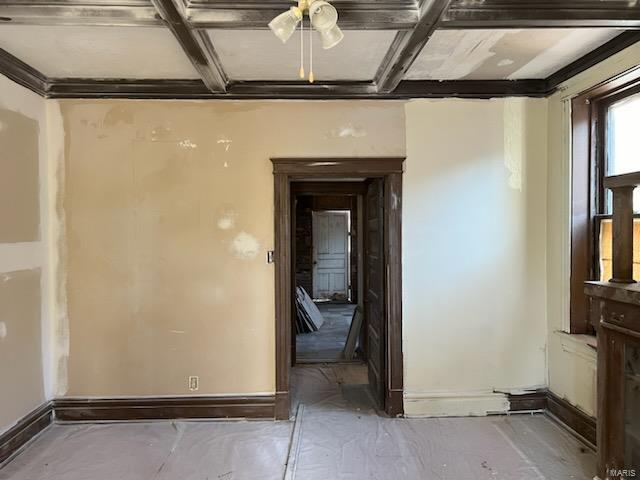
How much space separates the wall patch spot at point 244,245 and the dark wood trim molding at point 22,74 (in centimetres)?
175

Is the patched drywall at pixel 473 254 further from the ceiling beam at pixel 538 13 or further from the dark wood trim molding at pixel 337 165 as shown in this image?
the ceiling beam at pixel 538 13

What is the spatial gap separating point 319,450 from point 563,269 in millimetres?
2147

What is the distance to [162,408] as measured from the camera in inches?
131

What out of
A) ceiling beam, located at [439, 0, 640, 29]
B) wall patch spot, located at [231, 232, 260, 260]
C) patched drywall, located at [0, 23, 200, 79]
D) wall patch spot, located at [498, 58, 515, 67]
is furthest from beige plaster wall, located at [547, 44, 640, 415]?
patched drywall, located at [0, 23, 200, 79]

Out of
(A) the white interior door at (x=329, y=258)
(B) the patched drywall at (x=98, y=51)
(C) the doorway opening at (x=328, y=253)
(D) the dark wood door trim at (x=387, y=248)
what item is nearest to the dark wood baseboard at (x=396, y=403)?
(D) the dark wood door trim at (x=387, y=248)

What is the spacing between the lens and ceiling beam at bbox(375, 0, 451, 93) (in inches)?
82.9

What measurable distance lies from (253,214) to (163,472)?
179cm

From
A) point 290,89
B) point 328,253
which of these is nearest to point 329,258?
point 328,253

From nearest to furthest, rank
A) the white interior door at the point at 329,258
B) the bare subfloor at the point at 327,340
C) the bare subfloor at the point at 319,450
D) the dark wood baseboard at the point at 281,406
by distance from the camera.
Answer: the bare subfloor at the point at 319,450 → the dark wood baseboard at the point at 281,406 → the bare subfloor at the point at 327,340 → the white interior door at the point at 329,258

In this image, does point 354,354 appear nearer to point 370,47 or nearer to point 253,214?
point 253,214

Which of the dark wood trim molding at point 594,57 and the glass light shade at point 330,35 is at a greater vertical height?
the dark wood trim molding at point 594,57

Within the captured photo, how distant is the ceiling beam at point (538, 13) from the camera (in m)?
2.14

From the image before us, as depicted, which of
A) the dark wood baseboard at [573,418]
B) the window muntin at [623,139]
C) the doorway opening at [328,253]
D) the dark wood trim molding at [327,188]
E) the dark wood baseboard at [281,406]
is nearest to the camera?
the window muntin at [623,139]

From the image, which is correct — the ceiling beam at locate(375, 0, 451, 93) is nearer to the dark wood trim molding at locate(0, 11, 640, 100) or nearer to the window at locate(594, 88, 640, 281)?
the dark wood trim molding at locate(0, 11, 640, 100)
